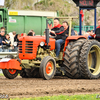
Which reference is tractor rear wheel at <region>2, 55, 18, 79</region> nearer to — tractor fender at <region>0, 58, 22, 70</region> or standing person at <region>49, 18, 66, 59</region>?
tractor fender at <region>0, 58, 22, 70</region>

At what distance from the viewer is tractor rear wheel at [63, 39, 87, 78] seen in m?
9.70

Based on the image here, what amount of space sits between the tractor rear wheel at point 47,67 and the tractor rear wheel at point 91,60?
929 mm

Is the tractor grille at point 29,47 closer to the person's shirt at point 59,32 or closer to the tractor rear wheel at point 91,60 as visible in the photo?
the person's shirt at point 59,32

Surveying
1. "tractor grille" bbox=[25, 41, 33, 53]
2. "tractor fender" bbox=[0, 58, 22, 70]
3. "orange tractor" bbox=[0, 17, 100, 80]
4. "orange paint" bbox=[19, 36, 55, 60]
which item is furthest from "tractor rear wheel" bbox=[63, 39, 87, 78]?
"tractor fender" bbox=[0, 58, 22, 70]

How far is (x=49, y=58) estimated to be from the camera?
9312 mm

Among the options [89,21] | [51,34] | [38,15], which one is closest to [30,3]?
[89,21]

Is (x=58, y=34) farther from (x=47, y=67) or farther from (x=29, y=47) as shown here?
(x=47, y=67)

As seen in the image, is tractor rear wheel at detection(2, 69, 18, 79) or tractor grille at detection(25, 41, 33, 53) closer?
tractor grille at detection(25, 41, 33, 53)

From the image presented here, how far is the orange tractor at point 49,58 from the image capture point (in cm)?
942

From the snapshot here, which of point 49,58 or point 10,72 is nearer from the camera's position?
point 49,58

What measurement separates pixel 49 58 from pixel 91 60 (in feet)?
7.17

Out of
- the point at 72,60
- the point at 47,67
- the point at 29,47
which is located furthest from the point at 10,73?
the point at 72,60

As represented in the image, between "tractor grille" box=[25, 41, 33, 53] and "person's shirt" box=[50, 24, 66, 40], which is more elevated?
"person's shirt" box=[50, 24, 66, 40]

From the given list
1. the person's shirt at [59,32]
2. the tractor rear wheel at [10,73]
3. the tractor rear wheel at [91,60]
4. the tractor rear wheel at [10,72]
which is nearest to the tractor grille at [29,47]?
the tractor rear wheel at [10,72]
